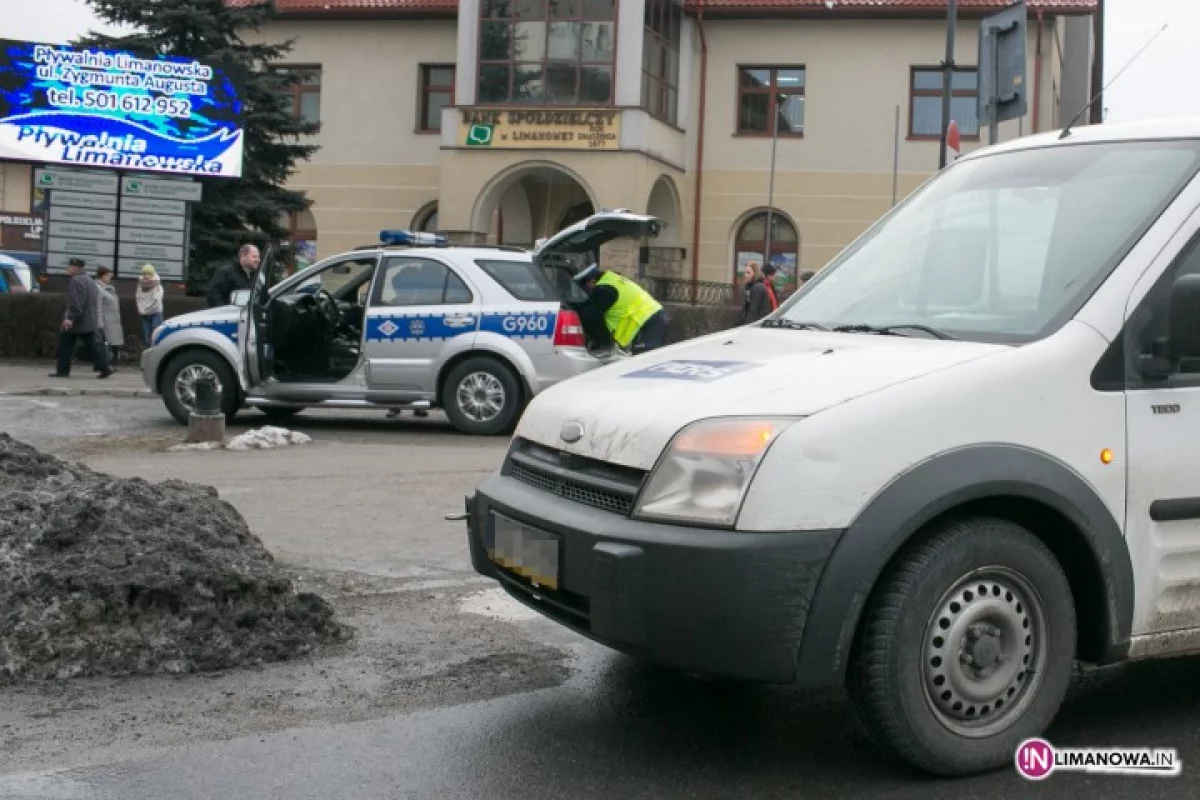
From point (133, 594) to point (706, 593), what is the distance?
2.48 metres

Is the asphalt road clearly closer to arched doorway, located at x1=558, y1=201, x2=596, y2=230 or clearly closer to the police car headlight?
the police car headlight

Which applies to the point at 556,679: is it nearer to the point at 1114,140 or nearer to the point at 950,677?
the point at 950,677

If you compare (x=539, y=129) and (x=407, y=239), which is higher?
(x=539, y=129)

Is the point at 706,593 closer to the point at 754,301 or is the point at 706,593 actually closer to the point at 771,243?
the point at 754,301

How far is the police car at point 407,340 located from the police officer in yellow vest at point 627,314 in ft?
0.57

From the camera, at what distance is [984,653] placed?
3.98 metres

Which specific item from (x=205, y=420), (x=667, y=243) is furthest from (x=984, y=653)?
(x=667, y=243)

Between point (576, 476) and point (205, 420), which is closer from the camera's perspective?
point (576, 476)

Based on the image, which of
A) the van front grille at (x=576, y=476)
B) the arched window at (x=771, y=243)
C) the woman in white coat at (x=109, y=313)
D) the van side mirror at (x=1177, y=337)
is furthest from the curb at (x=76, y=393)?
the arched window at (x=771, y=243)

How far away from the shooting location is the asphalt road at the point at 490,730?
3977 mm

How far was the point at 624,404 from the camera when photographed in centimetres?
425

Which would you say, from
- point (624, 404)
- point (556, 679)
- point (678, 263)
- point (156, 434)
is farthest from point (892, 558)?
point (678, 263)

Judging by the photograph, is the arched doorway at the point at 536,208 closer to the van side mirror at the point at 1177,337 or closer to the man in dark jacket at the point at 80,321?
the man in dark jacket at the point at 80,321

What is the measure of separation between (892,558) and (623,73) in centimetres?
2772
